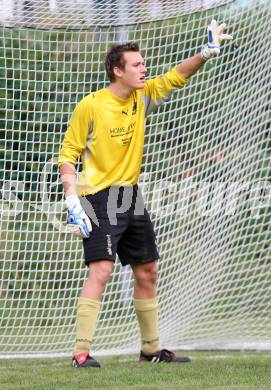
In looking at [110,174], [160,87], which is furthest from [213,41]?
[110,174]

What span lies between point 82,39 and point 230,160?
113 cm

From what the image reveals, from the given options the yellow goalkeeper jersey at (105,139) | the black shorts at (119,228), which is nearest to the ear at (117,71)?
the yellow goalkeeper jersey at (105,139)

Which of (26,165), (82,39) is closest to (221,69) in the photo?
(82,39)

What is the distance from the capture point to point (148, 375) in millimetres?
4695

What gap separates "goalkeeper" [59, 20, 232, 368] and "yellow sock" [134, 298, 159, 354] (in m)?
0.18

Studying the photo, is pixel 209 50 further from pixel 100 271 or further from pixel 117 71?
pixel 100 271

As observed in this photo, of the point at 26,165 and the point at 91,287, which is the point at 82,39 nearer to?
the point at 26,165

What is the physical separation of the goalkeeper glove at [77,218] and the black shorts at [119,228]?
0.09 metres

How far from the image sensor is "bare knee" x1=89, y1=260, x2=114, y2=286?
496 cm

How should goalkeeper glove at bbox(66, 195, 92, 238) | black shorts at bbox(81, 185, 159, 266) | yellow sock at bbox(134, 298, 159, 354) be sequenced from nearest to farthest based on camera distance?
goalkeeper glove at bbox(66, 195, 92, 238) < black shorts at bbox(81, 185, 159, 266) < yellow sock at bbox(134, 298, 159, 354)

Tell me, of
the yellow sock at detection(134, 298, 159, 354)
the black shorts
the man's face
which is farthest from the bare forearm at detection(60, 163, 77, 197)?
the yellow sock at detection(134, 298, 159, 354)

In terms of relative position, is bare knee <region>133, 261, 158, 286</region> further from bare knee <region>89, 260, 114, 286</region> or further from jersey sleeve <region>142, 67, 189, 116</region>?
jersey sleeve <region>142, 67, 189, 116</region>

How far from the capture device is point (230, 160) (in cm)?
603

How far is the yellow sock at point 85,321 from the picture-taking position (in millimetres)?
4945
